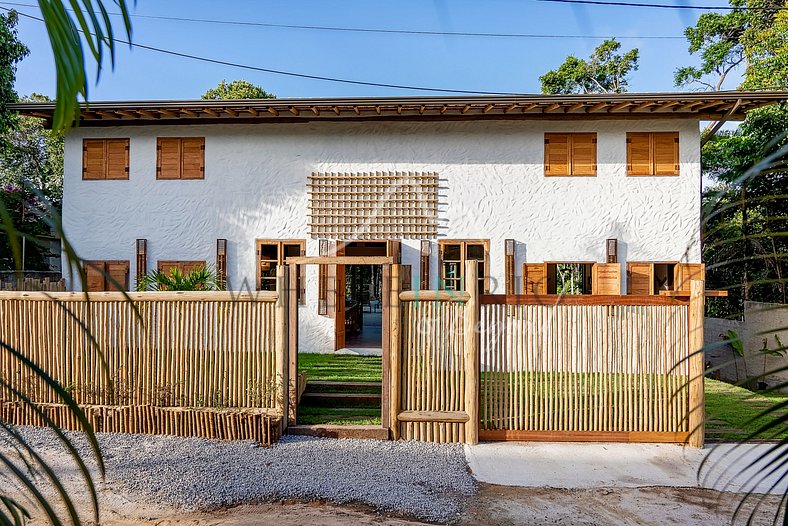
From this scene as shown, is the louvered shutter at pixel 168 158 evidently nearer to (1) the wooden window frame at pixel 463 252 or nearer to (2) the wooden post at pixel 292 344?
(1) the wooden window frame at pixel 463 252

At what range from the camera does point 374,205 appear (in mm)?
11375

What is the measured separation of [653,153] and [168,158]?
1035cm

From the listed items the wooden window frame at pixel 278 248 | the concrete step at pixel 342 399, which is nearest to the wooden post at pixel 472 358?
the concrete step at pixel 342 399

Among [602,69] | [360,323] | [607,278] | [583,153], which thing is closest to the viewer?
[607,278]

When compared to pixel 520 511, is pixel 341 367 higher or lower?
higher

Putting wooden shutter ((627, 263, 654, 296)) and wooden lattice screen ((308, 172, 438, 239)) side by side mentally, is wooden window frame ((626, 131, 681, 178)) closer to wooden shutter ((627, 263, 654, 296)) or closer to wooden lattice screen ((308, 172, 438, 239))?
wooden shutter ((627, 263, 654, 296))

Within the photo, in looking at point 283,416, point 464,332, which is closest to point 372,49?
point 464,332

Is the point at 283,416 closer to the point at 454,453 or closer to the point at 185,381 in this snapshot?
the point at 185,381

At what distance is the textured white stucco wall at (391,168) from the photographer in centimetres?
1100

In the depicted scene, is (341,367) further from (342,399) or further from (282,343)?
(282,343)

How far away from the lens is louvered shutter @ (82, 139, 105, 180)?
452 inches

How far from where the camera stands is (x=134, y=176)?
11492mm

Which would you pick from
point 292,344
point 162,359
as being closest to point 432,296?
point 292,344

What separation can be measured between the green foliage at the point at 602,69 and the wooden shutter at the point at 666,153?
52.5ft
